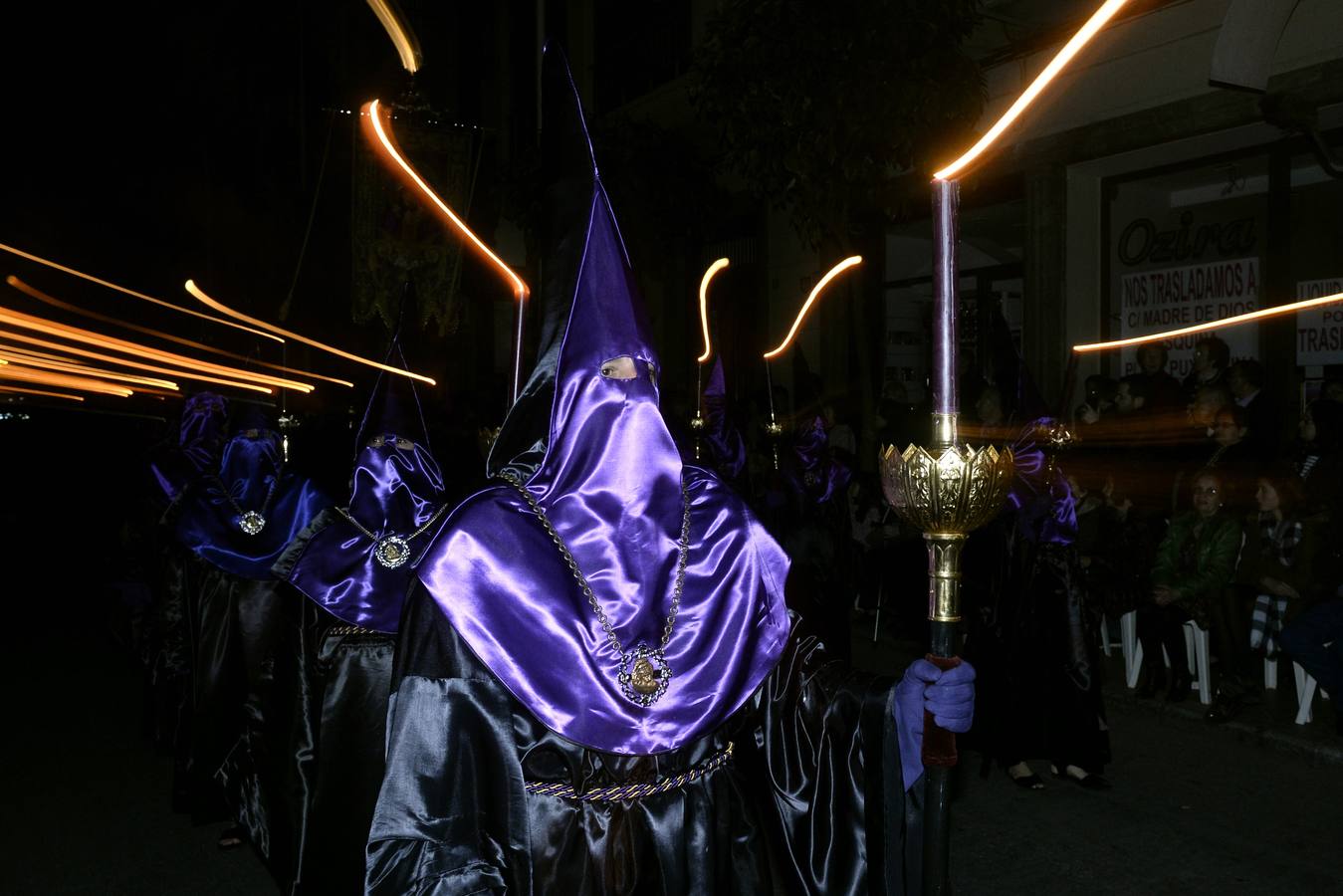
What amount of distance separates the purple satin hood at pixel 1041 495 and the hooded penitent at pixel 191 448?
5.05 meters

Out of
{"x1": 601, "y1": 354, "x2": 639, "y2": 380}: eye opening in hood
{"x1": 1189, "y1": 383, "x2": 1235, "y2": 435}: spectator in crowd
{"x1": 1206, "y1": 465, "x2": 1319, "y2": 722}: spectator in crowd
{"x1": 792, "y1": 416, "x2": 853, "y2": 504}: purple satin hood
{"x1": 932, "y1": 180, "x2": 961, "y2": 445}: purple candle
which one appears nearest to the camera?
{"x1": 932, "y1": 180, "x2": 961, "y2": 445}: purple candle

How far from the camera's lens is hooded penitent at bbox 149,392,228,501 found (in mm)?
7398

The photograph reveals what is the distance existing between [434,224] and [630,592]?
1747 cm

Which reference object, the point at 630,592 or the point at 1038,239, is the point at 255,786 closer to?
the point at 630,592

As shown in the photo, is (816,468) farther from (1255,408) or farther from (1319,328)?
(1319,328)

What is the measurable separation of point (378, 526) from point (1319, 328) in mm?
8535

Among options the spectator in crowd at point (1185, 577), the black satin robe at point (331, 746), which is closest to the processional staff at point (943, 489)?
the black satin robe at point (331, 746)

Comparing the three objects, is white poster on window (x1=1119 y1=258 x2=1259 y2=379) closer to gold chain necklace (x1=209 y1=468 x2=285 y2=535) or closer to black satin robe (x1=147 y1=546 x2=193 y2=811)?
gold chain necklace (x1=209 y1=468 x2=285 y2=535)

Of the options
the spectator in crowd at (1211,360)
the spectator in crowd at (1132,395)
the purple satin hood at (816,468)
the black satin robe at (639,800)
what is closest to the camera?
the black satin robe at (639,800)

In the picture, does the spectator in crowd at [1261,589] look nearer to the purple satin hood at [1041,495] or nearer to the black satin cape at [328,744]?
the purple satin hood at [1041,495]

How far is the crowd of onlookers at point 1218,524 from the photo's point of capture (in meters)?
6.84

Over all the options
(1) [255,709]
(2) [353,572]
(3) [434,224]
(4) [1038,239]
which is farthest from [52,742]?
(3) [434,224]

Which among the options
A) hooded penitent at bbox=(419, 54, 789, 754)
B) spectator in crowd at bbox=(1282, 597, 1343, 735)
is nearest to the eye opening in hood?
hooded penitent at bbox=(419, 54, 789, 754)

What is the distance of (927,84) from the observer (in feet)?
31.5
